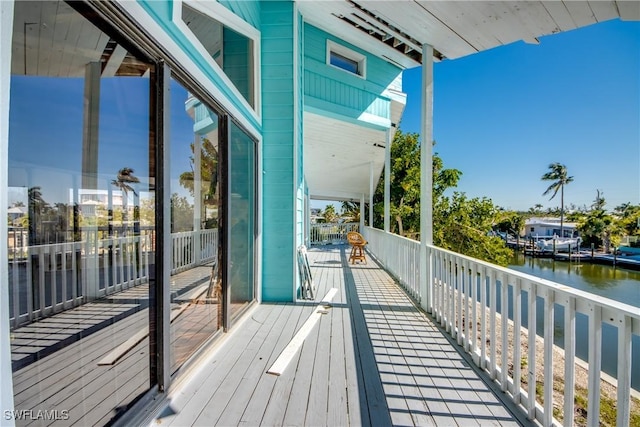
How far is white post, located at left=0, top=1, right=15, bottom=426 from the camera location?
32.8 inches

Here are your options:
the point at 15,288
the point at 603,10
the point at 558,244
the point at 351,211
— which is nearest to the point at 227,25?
the point at 15,288

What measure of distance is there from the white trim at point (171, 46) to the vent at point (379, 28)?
226 centimetres

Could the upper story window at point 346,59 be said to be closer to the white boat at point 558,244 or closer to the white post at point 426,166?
the white post at point 426,166

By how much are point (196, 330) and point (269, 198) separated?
202 cm

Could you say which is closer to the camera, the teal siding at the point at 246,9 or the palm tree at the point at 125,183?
the palm tree at the point at 125,183

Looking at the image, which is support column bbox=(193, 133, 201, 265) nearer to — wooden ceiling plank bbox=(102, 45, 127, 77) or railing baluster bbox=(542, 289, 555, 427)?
wooden ceiling plank bbox=(102, 45, 127, 77)

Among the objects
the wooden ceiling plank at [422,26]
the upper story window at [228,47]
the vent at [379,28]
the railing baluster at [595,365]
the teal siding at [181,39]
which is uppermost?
the vent at [379,28]

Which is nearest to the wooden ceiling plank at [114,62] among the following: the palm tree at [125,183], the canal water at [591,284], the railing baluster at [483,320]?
the palm tree at [125,183]

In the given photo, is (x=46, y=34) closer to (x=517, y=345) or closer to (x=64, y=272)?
(x=64, y=272)

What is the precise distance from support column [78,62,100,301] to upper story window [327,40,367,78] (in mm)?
4848

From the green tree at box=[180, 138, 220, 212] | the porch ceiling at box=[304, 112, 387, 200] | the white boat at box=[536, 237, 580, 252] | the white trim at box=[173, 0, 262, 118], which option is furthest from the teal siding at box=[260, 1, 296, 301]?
the white boat at box=[536, 237, 580, 252]

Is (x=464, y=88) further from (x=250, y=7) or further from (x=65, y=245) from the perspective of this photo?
(x=65, y=245)

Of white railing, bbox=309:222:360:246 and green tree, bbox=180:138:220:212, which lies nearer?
green tree, bbox=180:138:220:212

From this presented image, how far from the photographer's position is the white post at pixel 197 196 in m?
2.11
